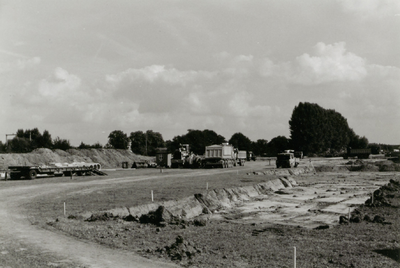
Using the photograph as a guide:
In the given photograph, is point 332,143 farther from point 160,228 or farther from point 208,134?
point 160,228

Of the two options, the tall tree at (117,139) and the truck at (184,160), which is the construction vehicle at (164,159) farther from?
the tall tree at (117,139)

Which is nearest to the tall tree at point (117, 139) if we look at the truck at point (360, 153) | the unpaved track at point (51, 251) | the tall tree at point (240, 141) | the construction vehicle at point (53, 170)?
the tall tree at point (240, 141)

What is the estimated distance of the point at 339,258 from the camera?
369 inches

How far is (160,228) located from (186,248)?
12.5 feet

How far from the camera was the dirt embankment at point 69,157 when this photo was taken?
4978cm

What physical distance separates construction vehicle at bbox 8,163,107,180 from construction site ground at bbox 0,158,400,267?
8.88 metres

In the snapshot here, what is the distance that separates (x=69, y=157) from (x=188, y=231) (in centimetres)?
5007

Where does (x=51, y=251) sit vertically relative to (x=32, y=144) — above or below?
below

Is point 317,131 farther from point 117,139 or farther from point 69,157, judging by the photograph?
point 69,157

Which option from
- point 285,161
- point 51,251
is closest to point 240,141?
point 285,161

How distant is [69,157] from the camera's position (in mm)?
59156

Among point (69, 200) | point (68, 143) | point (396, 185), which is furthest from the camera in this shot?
point (68, 143)

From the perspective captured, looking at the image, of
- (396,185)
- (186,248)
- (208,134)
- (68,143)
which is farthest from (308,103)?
(186,248)

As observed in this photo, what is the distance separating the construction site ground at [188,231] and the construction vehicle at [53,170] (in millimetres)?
8878
